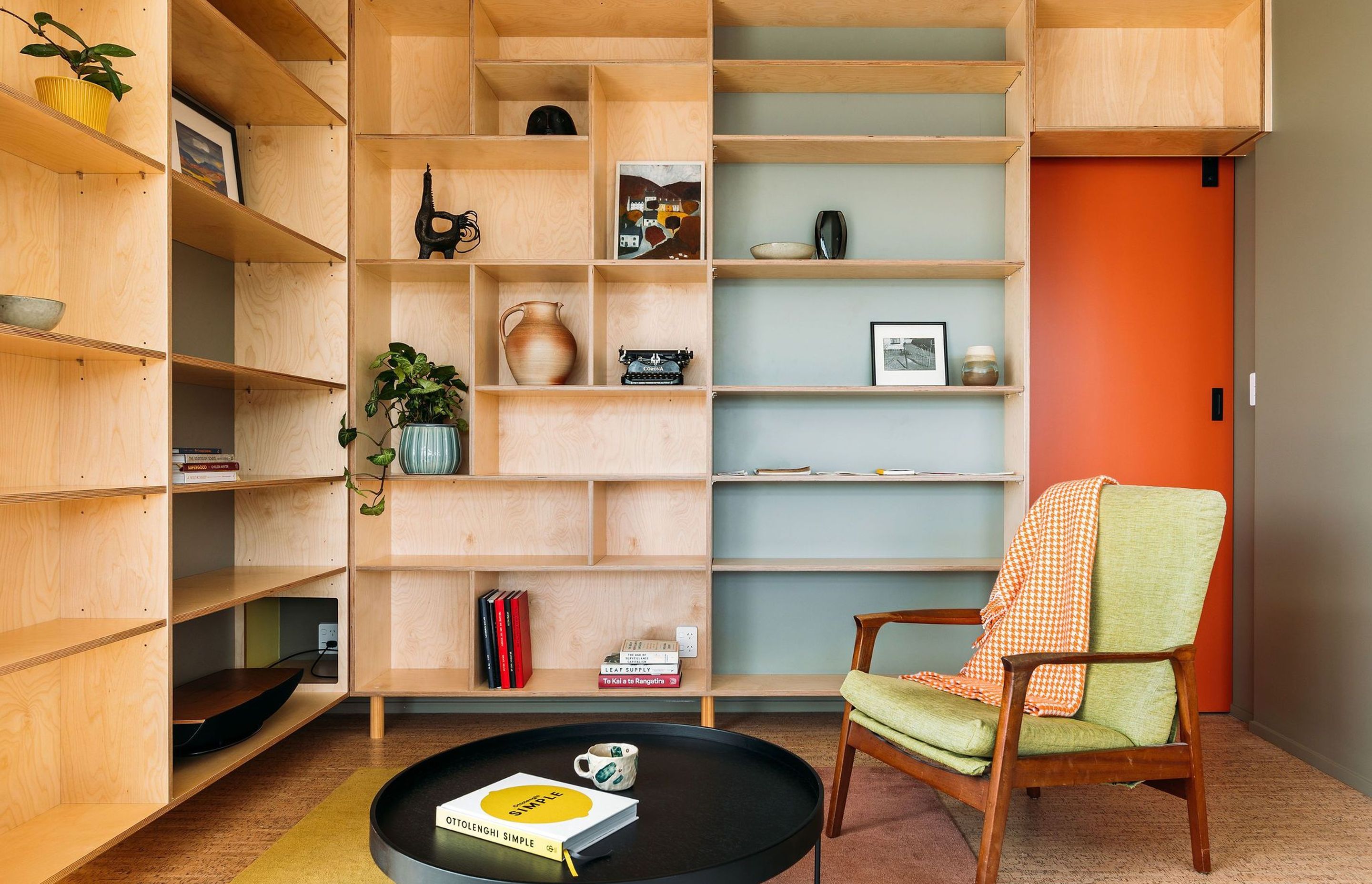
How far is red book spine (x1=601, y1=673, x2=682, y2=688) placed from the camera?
309 cm

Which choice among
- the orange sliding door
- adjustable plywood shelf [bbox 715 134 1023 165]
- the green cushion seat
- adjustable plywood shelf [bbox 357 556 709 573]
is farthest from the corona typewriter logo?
the orange sliding door

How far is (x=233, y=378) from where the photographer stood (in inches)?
105

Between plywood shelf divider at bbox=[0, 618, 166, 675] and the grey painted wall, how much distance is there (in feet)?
11.3

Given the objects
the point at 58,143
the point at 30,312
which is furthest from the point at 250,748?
the point at 58,143

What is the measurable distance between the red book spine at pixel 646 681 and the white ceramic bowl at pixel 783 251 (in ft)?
5.09

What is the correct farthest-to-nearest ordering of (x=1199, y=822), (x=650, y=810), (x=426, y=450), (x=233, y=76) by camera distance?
(x=426, y=450) → (x=233, y=76) → (x=1199, y=822) → (x=650, y=810)

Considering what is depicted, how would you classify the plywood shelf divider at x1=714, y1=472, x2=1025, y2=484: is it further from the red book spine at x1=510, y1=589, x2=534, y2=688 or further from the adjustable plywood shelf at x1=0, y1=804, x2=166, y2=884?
the adjustable plywood shelf at x1=0, y1=804, x2=166, y2=884

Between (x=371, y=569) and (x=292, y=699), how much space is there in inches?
19.9

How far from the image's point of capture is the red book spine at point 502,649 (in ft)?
10.1

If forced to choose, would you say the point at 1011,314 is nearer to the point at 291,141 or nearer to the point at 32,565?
the point at 291,141

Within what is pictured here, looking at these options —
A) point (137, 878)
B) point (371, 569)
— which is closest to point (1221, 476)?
point (371, 569)

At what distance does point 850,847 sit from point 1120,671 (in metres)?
0.82

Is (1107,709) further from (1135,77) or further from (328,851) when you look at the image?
(1135,77)

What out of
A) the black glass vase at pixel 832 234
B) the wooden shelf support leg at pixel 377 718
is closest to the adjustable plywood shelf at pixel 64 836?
the wooden shelf support leg at pixel 377 718
